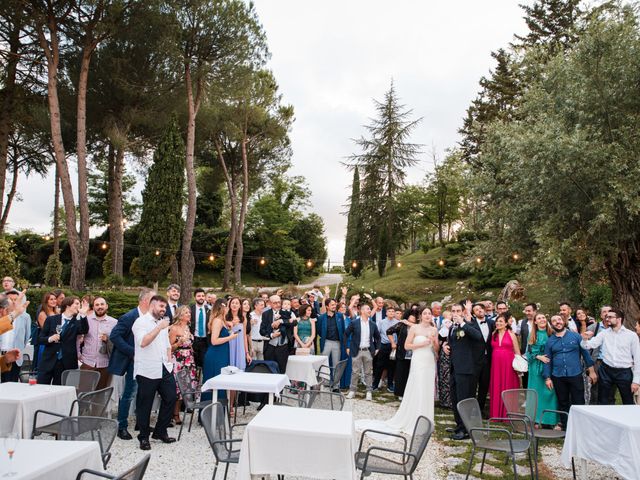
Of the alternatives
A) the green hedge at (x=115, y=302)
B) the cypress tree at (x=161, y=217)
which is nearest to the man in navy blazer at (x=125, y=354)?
the green hedge at (x=115, y=302)

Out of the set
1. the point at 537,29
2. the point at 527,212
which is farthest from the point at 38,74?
the point at 537,29

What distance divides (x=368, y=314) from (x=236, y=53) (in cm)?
1345

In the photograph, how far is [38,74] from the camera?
17.3 metres

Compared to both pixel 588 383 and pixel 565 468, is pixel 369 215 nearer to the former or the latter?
pixel 588 383

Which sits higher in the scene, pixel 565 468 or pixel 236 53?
pixel 236 53

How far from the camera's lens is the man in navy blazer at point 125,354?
18.1 feet

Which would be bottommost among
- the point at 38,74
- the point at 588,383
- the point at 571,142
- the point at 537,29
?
the point at 588,383

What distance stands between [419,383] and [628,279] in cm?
942

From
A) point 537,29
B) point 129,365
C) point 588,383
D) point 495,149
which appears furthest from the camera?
point 537,29

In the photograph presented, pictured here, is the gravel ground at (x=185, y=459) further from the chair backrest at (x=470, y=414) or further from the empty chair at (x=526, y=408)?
the empty chair at (x=526, y=408)

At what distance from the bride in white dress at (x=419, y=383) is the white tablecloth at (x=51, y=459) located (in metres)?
3.86

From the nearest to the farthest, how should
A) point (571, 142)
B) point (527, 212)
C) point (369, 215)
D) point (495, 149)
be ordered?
point (571, 142), point (527, 212), point (495, 149), point (369, 215)

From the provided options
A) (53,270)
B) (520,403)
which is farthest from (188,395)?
(53,270)

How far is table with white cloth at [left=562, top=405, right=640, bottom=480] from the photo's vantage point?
3.89m
